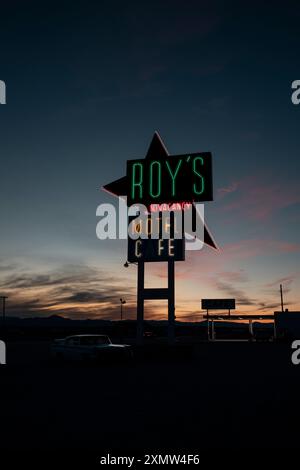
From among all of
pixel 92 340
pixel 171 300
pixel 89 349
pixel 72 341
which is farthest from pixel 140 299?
pixel 89 349

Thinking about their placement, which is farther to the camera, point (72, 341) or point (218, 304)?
point (218, 304)

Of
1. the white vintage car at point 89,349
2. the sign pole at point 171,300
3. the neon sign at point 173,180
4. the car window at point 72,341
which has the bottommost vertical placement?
the white vintage car at point 89,349

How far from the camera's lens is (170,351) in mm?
24500

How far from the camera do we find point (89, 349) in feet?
66.6

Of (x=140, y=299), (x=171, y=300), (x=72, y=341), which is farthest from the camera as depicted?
(x=140, y=299)

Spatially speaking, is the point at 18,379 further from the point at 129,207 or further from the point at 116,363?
the point at 129,207

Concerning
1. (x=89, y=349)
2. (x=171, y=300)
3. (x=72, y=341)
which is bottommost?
(x=89, y=349)

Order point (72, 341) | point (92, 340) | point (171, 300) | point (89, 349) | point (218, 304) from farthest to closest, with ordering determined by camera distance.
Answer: point (218, 304) → point (171, 300) → point (72, 341) → point (92, 340) → point (89, 349)

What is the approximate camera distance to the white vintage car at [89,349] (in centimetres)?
A: 1998

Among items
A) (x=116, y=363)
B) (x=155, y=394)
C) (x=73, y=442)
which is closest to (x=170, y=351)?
(x=116, y=363)

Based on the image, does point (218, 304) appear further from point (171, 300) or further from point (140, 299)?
point (171, 300)

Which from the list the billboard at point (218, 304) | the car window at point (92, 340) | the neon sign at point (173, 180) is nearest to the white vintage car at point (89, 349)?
the car window at point (92, 340)

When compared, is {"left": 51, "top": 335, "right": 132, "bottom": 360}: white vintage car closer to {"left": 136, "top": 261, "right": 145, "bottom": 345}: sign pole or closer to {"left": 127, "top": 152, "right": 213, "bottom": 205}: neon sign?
{"left": 136, "top": 261, "right": 145, "bottom": 345}: sign pole

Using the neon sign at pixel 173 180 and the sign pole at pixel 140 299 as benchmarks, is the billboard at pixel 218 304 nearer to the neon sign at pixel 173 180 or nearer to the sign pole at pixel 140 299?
the sign pole at pixel 140 299
